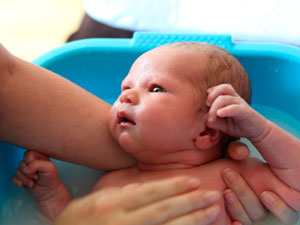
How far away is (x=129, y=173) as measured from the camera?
34.0 inches

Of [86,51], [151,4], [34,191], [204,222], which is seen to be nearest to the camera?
[204,222]

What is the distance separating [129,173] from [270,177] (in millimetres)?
311

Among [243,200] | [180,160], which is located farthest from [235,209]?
[180,160]

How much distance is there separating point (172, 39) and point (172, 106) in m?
0.39

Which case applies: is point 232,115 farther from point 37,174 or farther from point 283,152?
point 37,174

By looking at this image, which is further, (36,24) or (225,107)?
(36,24)

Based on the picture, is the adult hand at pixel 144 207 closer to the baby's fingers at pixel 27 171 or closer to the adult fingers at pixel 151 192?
the adult fingers at pixel 151 192

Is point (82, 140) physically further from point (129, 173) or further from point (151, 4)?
point (151, 4)

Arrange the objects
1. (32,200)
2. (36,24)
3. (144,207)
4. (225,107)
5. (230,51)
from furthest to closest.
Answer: (36,24) < (230,51) < (32,200) < (225,107) < (144,207)

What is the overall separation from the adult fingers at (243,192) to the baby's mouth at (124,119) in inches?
8.8

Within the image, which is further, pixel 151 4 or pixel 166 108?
pixel 151 4

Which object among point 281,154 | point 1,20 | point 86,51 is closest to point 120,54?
point 86,51

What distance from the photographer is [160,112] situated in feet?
2.44

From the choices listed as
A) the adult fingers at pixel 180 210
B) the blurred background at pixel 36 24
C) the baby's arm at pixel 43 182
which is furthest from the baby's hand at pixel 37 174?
the blurred background at pixel 36 24
